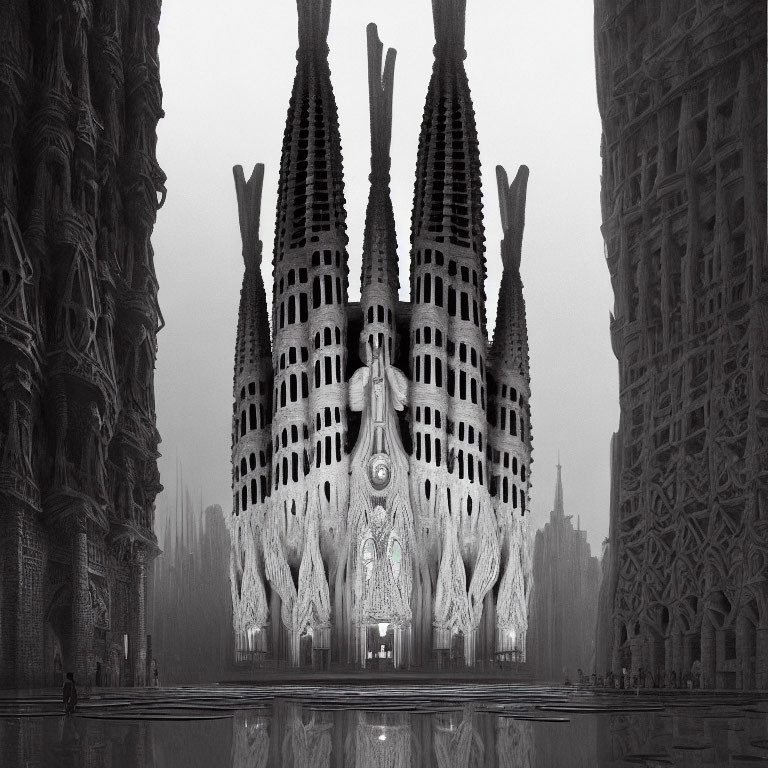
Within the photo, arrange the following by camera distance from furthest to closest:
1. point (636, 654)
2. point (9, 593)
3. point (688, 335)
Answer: point (636, 654)
point (688, 335)
point (9, 593)

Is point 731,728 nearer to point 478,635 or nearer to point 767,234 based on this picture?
point 767,234

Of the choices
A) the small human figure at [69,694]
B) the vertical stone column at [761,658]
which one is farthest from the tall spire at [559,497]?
the small human figure at [69,694]

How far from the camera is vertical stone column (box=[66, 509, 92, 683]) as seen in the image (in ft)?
82.0

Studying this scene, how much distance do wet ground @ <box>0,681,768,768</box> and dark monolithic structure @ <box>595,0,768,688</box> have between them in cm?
894

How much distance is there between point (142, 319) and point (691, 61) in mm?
14361

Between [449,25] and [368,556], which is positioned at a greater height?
[449,25]

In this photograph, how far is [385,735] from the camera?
1065cm

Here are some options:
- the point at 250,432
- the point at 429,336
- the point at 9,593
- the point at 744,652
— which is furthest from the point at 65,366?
the point at 429,336

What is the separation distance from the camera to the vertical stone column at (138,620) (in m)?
30.5

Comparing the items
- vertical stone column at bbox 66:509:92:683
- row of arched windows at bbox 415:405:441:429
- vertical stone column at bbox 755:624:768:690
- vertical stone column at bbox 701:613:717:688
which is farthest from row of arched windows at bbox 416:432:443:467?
vertical stone column at bbox 755:624:768:690

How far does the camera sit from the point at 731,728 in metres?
11.5

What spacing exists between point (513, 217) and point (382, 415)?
8610mm

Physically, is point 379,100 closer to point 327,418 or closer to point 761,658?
point 327,418

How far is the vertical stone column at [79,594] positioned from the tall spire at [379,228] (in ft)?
51.4
